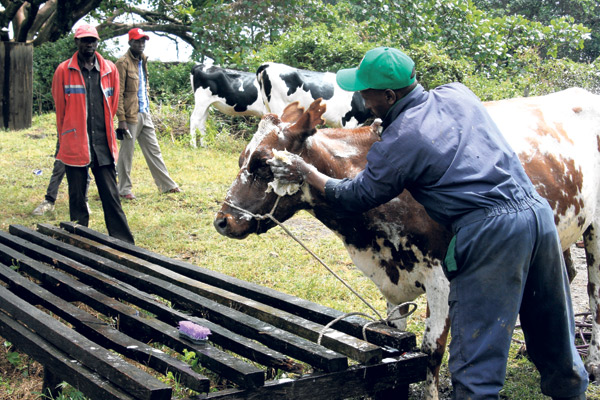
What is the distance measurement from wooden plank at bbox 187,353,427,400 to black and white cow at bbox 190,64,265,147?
9789mm

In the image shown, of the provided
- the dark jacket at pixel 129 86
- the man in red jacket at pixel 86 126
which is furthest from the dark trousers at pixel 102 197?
the dark jacket at pixel 129 86

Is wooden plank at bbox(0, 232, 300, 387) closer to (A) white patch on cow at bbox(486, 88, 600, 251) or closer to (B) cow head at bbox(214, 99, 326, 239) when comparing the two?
(B) cow head at bbox(214, 99, 326, 239)

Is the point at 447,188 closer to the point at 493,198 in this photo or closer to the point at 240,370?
the point at 493,198

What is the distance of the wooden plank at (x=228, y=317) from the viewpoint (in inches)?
118

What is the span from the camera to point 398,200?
3.44 metres

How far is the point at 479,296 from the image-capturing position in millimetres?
2695

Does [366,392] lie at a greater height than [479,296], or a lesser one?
lesser

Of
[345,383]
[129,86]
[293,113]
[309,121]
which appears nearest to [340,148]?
[309,121]

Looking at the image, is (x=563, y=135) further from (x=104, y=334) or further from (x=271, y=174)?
(x=104, y=334)

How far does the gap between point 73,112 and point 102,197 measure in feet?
2.76

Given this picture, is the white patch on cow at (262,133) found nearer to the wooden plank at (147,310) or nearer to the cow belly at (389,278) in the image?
the cow belly at (389,278)

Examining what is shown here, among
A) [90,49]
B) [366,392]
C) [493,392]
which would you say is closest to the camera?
[493,392]

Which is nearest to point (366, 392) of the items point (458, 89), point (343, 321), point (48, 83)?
point (343, 321)

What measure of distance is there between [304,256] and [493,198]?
13.0 ft
